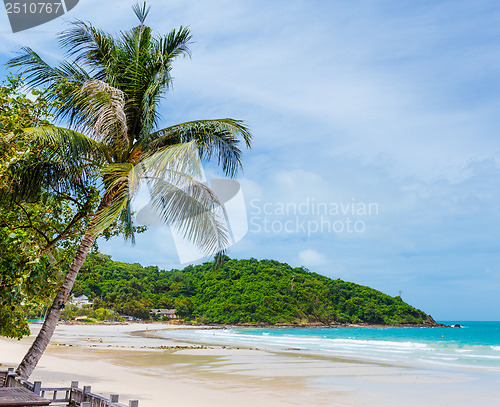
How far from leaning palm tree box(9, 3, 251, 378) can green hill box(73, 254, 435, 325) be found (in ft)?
282

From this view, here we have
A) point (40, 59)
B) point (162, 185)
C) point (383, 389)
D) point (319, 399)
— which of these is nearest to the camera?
point (162, 185)

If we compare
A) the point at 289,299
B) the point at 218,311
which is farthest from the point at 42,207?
the point at 289,299

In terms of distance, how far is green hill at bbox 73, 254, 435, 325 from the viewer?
94.9m

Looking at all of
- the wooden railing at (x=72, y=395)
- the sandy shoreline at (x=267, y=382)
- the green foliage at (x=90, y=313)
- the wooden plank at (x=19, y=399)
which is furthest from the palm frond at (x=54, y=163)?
the green foliage at (x=90, y=313)

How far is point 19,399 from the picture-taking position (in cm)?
531

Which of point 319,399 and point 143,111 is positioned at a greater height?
point 143,111

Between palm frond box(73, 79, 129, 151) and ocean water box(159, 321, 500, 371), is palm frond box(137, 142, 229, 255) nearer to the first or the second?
palm frond box(73, 79, 129, 151)

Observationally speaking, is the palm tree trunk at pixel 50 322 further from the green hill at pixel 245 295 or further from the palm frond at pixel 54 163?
the green hill at pixel 245 295

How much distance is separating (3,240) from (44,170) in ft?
5.77

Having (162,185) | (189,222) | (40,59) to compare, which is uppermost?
(40,59)

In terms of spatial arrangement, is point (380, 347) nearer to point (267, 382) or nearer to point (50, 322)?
point (267, 382)

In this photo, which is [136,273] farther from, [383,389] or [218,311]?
[383,389]

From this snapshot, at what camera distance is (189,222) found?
7.23 m

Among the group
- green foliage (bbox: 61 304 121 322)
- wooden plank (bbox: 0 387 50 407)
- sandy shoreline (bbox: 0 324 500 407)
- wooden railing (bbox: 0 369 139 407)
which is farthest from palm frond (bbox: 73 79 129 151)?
green foliage (bbox: 61 304 121 322)
